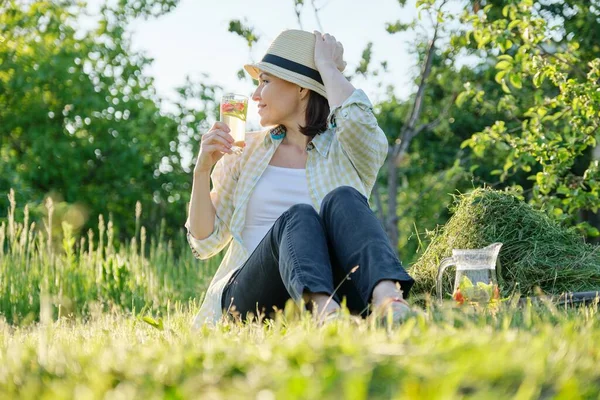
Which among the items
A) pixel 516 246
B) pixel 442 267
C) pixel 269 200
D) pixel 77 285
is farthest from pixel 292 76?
pixel 77 285

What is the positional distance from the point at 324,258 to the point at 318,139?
994 millimetres

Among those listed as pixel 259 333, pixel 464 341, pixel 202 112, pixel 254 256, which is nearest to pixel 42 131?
pixel 202 112

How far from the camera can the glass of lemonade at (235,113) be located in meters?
3.20

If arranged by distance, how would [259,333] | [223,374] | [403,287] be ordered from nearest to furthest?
[223,374]
[259,333]
[403,287]

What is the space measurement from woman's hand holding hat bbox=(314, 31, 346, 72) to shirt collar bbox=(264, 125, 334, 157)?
0.90 ft

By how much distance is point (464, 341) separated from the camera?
5.54 ft

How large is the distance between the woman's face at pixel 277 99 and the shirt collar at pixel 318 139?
0.13 ft

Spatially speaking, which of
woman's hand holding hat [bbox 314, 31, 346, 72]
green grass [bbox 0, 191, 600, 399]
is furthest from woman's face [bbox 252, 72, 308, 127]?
green grass [bbox 0, 191, 600, 399]

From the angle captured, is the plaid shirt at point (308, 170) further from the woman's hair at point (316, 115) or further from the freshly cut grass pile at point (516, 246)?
the freshly cut grass pile at point (516, 246)

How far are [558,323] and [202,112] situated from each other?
7840 millimetres

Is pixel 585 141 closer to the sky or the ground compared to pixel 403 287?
closer to the sky

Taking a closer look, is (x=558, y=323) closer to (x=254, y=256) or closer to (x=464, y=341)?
(x=464, y=341)

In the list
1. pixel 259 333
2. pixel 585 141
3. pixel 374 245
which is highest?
pixel 585 141

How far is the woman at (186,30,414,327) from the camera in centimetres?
297
